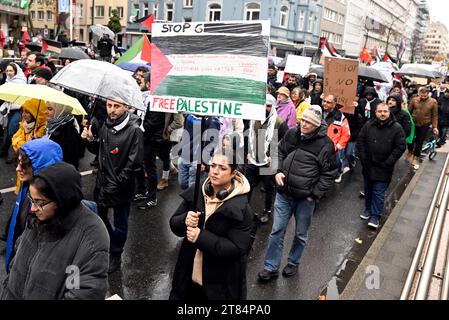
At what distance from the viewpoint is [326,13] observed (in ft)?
163

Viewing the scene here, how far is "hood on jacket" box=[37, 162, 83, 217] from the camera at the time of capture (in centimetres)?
222

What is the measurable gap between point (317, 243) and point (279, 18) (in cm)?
3655

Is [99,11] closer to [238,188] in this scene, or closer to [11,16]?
[11,16]

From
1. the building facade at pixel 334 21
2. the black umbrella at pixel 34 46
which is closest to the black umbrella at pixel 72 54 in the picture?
the black umbrella at pixel 34 46

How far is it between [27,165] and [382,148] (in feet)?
16.1

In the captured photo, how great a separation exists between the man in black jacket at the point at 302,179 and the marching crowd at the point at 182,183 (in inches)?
0.5

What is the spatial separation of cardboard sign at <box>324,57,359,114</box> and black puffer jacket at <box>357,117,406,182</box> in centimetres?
96

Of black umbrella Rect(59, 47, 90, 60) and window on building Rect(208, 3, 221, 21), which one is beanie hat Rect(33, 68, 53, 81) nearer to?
black umbrella Rect(59, 47, 90, 60)

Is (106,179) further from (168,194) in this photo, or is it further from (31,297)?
(168,194)

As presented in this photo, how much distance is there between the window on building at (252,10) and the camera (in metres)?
37.3

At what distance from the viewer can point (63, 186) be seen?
224 centimetres

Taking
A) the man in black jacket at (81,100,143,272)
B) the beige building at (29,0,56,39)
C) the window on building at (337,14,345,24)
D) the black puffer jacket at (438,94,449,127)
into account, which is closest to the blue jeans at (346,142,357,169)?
the black puffer jacket at (438,94,449,127)

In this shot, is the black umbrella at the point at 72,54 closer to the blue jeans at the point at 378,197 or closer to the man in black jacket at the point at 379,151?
the man in black jacket at the point at 379,151
